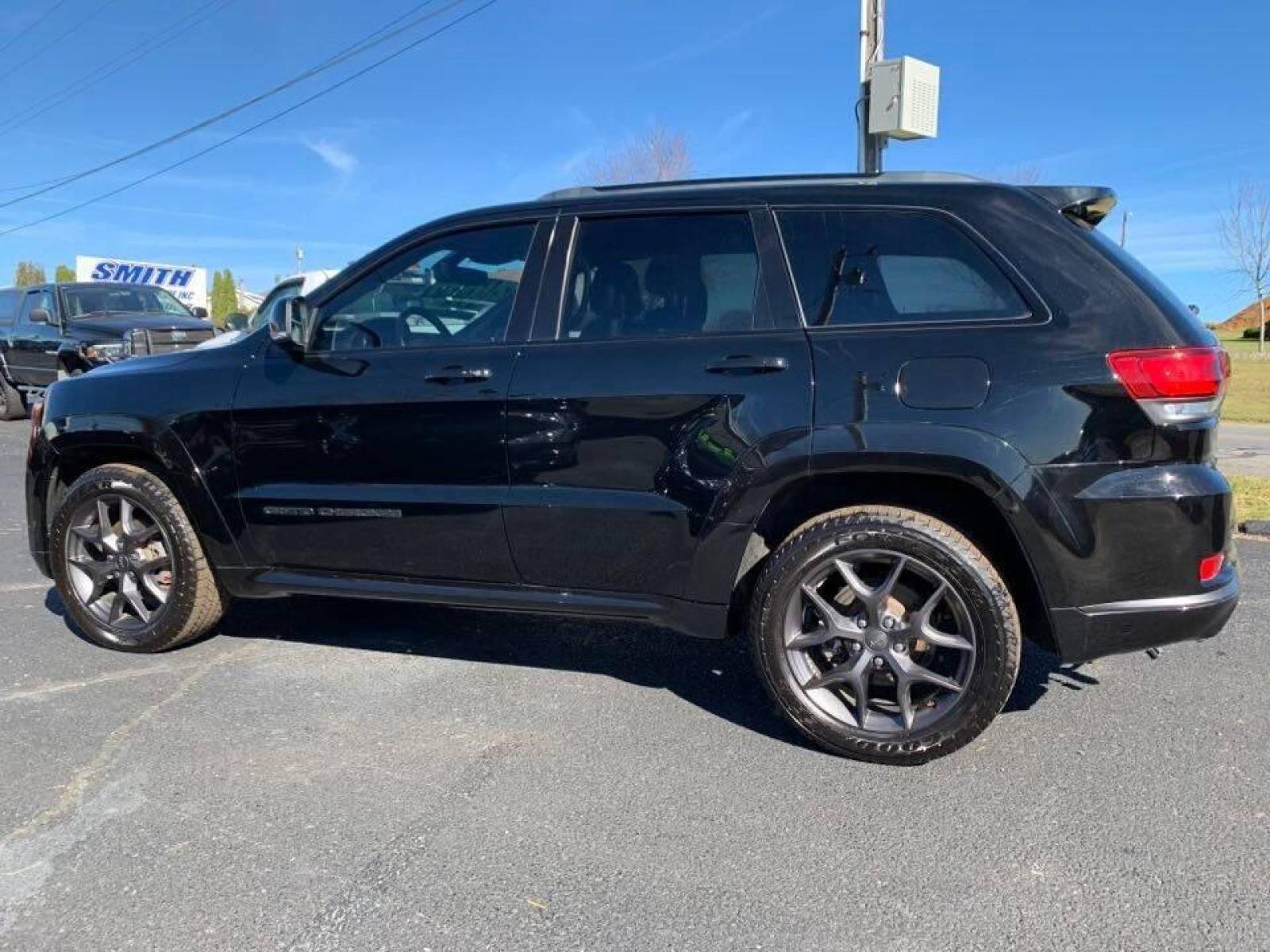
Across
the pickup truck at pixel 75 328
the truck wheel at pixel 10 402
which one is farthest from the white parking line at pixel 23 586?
the truck wheel at pixel 10 402

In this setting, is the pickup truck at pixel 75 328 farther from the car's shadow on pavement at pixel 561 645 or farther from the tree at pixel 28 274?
the tree at pixel 28 274

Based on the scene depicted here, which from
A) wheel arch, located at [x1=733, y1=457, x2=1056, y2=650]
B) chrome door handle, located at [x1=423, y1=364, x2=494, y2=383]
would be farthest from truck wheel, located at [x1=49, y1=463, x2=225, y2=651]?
wheel arch, located at [x1=733, y1=457, x2=1056, y2=650]

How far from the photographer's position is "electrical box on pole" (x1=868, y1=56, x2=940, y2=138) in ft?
25.3

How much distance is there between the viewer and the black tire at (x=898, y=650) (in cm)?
298

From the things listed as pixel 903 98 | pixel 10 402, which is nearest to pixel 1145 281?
pixel 903 98

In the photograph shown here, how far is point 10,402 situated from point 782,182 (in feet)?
49.7

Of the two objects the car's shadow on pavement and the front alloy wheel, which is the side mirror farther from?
the car's shadow on pavement

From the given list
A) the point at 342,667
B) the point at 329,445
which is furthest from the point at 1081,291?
the point at 342,667

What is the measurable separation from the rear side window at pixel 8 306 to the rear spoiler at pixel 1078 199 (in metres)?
15.5

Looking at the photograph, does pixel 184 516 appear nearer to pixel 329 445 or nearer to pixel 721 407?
pixel 329 445

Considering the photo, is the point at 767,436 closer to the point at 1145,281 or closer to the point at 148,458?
the point at 1145,281

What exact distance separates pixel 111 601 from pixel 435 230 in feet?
7.21

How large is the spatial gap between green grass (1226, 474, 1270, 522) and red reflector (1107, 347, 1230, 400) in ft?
12.7

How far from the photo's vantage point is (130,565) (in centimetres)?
416
